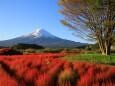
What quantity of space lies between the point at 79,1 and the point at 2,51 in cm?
1082

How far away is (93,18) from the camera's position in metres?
→ 19.0

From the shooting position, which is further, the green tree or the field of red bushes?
the green tree

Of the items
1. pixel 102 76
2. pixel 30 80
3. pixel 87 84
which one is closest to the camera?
pixel 87 84

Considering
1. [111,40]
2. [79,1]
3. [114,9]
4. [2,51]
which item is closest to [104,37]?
[111,40]

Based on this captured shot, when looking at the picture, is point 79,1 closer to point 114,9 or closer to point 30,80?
point 114,9

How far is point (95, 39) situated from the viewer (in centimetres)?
1967

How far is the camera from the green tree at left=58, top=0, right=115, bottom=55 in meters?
17.2

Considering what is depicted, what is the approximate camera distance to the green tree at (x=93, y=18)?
1722 cm

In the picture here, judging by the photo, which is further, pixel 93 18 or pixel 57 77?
pixel 93 18

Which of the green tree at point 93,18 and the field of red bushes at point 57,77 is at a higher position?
the green tree at point 93,18

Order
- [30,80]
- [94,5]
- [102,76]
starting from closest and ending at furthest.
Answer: [30,80]
[102,76]
[94,5]

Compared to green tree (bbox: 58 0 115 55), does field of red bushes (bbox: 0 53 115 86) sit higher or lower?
lower

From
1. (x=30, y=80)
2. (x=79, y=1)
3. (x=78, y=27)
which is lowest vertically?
(x=30, y=80)

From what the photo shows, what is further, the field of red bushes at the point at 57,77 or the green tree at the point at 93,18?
the green tree at the point at 93,18
